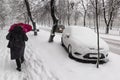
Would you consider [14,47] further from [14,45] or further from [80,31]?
[80,31]

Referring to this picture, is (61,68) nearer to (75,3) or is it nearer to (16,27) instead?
(16,27)

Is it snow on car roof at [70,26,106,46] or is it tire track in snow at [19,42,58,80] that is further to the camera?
snow on car roof at [70,26,106,46]

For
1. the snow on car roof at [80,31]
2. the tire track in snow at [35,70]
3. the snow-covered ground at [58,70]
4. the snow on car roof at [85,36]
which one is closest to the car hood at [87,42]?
the snow on car roof at [85,36]

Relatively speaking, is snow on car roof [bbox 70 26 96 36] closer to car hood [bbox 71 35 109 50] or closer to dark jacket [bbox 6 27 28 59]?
car hood [bbox 71 35 109 50]

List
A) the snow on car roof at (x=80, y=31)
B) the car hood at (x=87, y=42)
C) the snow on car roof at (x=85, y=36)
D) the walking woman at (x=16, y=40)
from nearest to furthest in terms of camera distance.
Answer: the walking woman at (x=16, y=40) < the car hood at (x=87, y=42) < the snow on car roof at (x=85, y=36) < the snow on car roof at (x=80, y=31)

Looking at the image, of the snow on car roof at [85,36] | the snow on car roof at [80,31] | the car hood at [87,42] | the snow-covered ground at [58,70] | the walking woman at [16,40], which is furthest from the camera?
the snow on car roof at [80,31]

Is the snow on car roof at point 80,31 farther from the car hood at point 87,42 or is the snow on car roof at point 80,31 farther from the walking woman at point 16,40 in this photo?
the walking woman at point 16,40

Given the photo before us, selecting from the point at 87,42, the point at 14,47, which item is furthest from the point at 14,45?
the point at 87,42

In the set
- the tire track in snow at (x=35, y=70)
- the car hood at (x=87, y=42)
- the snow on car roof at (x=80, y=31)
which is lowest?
the tire track in snow at (x=35, y=70)

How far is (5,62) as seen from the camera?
719cm

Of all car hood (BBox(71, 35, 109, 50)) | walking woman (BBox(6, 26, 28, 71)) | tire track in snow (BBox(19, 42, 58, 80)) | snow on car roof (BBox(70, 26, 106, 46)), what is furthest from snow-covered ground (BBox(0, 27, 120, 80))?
snow on car roof (BBox(70, 26, 106, 46))

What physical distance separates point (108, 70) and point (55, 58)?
8.03 feet

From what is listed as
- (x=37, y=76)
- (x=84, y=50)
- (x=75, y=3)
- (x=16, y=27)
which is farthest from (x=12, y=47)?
(x=75, y=3)

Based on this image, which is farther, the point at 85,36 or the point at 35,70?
the point at 85,36
